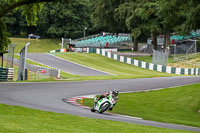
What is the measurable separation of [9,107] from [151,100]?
8.24 meters

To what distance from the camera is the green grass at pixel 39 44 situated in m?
80.2

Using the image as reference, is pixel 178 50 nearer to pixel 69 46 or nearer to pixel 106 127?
pixel 69 46

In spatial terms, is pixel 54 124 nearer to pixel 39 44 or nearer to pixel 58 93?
pixel 58 93

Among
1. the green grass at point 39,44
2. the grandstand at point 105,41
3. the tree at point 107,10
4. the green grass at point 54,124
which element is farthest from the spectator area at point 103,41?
the green grass at point 54,124

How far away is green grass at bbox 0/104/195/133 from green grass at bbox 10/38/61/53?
66575mm

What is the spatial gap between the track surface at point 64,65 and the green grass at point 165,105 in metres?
20.1

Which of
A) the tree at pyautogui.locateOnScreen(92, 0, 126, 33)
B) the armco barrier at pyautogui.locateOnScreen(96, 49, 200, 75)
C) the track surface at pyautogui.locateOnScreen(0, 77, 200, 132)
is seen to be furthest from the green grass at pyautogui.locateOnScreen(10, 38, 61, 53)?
the track surface at pyautogui.locateOnScreen(0, 77, 200, 132)

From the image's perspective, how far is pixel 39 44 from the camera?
83562mm

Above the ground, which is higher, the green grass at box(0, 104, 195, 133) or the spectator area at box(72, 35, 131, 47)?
the spectator area at box(72, 35, 131, 47)

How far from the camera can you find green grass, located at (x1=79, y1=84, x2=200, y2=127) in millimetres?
16719

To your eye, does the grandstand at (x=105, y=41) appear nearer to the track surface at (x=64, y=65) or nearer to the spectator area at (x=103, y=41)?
the spectator area at (x=103, y=41)

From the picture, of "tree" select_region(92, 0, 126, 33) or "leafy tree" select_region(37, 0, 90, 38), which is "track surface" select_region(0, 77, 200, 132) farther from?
"leafy tree" select_region(37, 0, 90, 38)

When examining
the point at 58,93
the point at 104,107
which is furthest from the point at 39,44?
the point at 104,107

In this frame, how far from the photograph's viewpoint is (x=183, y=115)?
58.1ft
